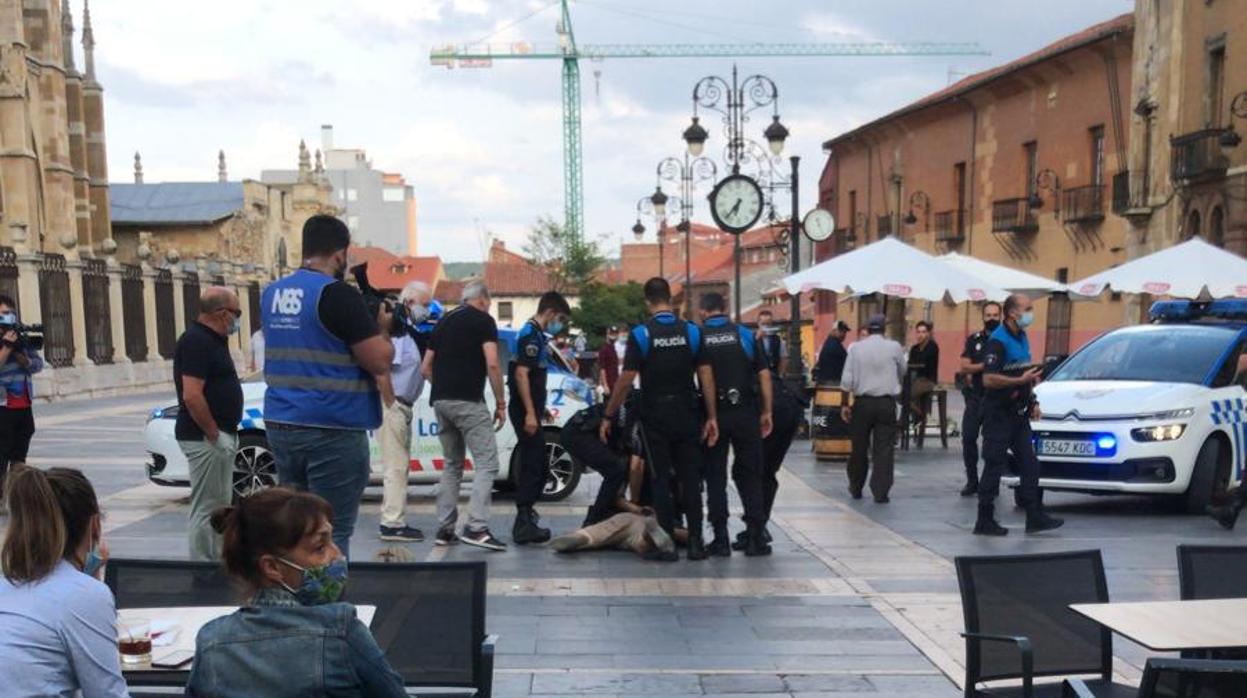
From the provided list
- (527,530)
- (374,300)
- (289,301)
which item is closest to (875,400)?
(527,530)

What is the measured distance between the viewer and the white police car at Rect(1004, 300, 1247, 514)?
11.3m

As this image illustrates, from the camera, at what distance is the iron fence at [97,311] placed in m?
31.9

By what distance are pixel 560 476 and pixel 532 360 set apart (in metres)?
3.18

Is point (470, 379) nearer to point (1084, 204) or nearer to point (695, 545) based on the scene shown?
point (695, 545)

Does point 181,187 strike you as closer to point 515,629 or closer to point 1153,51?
point 1153,51

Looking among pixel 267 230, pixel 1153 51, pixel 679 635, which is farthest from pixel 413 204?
pixel 679 635

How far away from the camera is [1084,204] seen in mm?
33344

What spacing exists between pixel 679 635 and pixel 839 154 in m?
51.8

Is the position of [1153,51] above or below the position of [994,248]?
above

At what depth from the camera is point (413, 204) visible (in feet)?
450

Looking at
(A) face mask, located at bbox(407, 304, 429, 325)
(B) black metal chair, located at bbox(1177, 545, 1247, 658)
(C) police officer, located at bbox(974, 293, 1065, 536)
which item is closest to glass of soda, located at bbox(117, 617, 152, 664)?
(B) black metal chair, located at bbox(1177, 545, 1247, 658)

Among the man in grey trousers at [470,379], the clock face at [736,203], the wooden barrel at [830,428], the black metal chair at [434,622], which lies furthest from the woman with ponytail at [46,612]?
the clock face at [736,203]

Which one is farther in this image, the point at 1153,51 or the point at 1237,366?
the point at 1153,51

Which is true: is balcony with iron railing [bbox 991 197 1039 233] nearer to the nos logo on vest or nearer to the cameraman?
the cameraman
